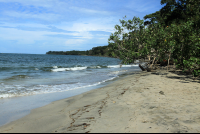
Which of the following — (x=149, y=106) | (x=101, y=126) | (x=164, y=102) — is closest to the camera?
(x=101, y=126)

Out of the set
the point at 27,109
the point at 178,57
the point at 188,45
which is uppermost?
the point at 188,45

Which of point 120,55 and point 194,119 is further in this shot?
point 120,55

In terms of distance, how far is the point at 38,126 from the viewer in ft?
14.4

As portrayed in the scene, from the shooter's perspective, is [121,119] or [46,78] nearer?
[121,119]

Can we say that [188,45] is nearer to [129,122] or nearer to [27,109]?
[129,122]

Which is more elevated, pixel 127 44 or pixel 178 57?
pixel 127 44

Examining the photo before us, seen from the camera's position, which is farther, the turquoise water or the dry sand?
the turquoise water

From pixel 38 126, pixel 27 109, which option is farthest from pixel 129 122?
pixel 27 109

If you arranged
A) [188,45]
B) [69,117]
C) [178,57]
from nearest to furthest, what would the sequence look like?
[69,117], [188,45], [178,57]

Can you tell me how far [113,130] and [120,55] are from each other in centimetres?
1393

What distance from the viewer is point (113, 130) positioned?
3711 millimetres

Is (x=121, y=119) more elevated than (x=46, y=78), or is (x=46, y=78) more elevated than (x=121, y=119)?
(x=121, y=119)

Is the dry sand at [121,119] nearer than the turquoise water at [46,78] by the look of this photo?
Yes

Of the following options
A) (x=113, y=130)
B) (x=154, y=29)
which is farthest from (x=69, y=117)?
(x=154, y=29)
